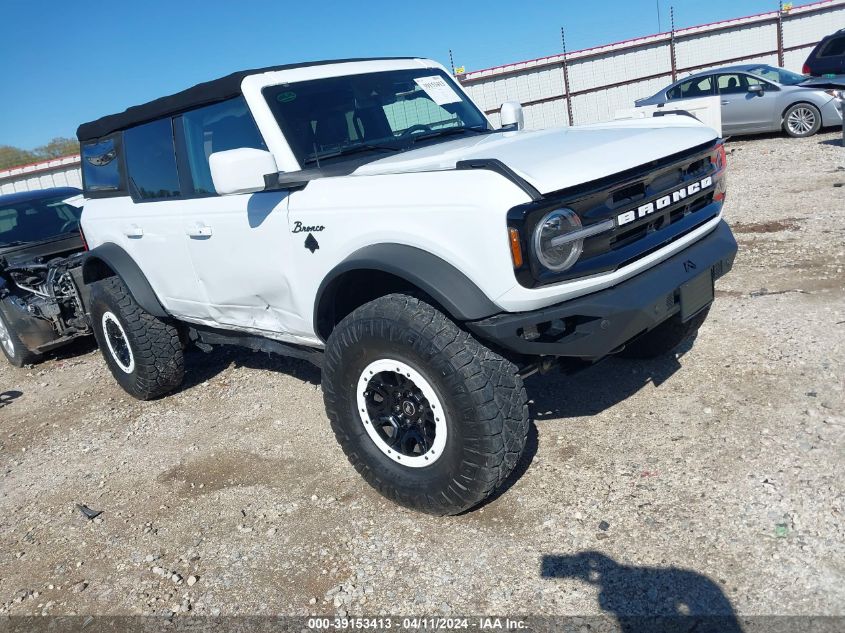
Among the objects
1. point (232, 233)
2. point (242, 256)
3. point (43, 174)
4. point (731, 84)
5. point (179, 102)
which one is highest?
point (43, 174)

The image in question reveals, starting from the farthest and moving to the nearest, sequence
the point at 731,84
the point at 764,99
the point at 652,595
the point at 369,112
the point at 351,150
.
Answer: the point at 731,84 → the point at 764,99 → the point at 369,112 → the point at 351,150 → the point at 652,595

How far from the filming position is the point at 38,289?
6.66 meters

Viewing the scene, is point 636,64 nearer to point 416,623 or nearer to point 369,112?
point 369,112

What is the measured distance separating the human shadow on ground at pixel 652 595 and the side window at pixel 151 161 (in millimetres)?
3227

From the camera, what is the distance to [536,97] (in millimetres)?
20328

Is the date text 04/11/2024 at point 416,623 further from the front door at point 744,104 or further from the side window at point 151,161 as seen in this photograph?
the front door at point 744,104

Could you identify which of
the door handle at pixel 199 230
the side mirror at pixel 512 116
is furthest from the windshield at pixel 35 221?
the side mirror at pixel 512 116

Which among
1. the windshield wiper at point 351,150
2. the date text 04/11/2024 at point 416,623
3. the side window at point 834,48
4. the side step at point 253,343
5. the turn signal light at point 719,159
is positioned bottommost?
the date text 04/11/2024 at point 416,623

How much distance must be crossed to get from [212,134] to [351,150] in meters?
0.91

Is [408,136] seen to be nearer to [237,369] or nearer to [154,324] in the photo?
[154,324]

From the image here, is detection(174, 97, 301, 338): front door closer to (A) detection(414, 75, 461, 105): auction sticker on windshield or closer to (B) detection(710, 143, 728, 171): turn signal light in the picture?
(A) detection(414, 75, 461, 105): auction sticker on windshield

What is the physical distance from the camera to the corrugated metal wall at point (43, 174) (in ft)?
65.1

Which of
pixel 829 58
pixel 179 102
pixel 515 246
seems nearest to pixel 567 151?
pixel 515 246

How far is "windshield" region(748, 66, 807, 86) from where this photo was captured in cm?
1308
